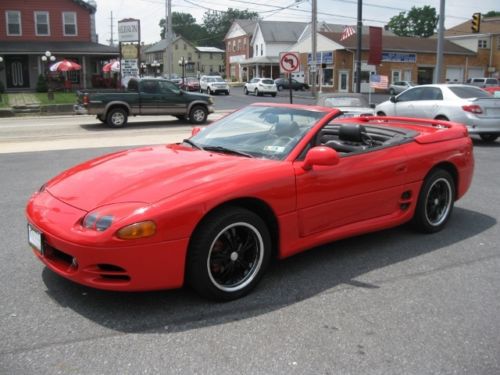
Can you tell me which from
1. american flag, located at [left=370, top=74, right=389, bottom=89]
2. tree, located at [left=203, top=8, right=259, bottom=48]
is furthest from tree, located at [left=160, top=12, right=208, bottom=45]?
american flag, located at [left=370, top=74, right=389, bottom=89]

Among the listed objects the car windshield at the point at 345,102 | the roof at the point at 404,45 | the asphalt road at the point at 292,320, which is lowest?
the asphalt road at the point at 292,320

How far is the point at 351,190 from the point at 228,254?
4.24 ft

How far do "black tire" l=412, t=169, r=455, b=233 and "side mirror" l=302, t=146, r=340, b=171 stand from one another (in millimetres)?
1588

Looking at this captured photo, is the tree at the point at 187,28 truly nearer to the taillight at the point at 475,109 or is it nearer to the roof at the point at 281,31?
the roof at the point at 281,31

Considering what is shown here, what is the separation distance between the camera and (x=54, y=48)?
37.3 metres

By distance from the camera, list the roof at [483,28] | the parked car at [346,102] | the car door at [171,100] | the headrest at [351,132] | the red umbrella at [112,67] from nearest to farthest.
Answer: the headrest at [351,132], the parked car at [346,102], the car door at [171,100], the red umbrella at [112,67], the roof at [483,28]

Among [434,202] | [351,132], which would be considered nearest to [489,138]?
[434,202]

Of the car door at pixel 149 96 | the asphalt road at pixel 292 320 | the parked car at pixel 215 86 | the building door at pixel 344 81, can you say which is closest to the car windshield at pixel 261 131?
the asphalt road at pixel 292 320

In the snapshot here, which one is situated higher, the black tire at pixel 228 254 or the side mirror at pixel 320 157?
the side mirror at pixel 320 157

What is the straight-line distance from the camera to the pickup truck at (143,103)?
1781cm

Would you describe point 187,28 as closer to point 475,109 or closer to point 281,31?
point 281,31

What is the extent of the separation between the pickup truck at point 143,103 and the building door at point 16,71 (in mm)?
22567

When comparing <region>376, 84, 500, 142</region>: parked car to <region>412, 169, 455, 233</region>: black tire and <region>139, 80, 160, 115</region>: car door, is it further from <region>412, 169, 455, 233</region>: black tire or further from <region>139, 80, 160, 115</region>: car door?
<region>139, 80, 160, 115</region>: car door

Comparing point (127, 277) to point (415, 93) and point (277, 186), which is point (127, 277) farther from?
point (415, 93)
